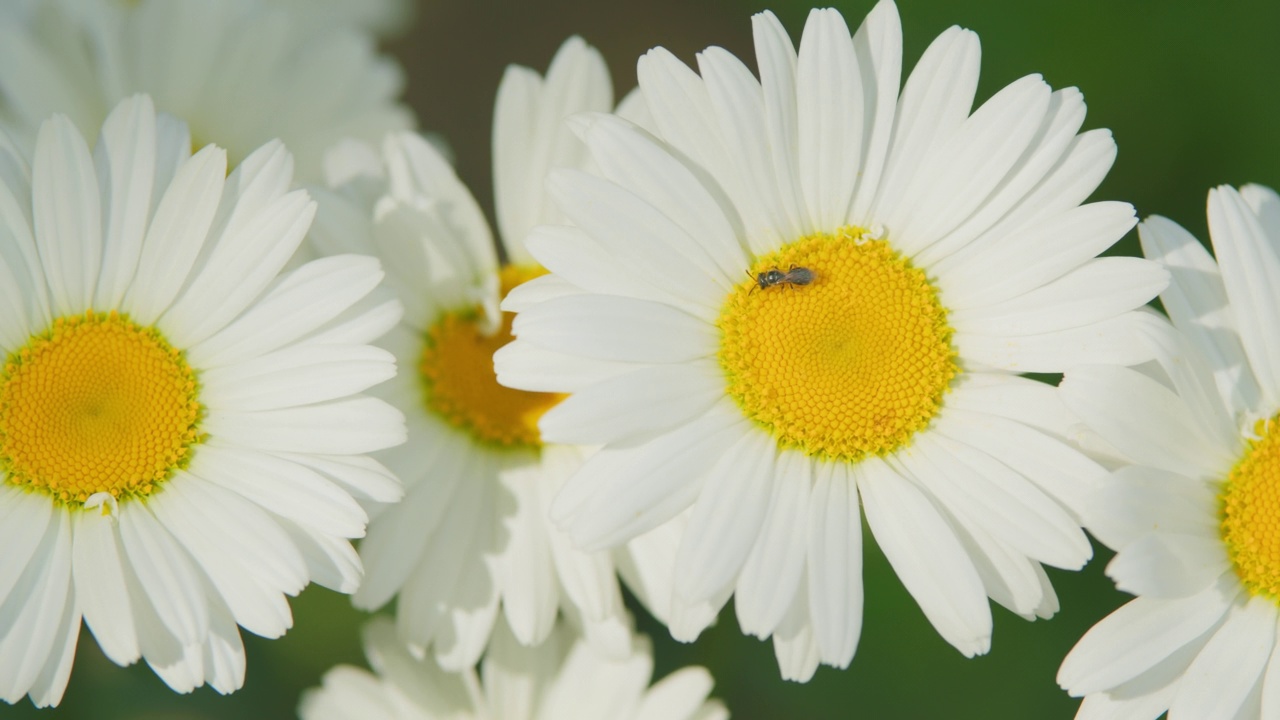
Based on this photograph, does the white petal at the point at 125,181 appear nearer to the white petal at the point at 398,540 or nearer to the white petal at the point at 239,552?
the white petal at the point at 239,552

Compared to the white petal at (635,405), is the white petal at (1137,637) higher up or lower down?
lower down

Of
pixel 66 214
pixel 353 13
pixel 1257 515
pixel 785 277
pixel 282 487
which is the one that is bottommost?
pixel 1257 515

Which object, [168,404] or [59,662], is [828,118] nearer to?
[168,404]

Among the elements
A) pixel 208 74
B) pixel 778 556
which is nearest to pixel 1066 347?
pixel 778 556

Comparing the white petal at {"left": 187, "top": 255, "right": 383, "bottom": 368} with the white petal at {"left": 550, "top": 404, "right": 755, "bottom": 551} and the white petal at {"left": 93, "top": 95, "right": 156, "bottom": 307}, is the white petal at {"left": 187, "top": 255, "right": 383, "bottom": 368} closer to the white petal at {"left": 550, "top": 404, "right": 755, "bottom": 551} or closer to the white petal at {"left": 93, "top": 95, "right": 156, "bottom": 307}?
the white petal at {"left": 93, "top": 95, "right": 156, "bottom": 307}

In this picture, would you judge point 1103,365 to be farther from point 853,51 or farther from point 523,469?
point 523,469

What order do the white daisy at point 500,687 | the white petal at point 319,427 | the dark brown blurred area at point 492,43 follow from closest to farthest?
the white petal at point 319,427
the white daisy at point 500,687
the dark brown blurred area at point 492,43

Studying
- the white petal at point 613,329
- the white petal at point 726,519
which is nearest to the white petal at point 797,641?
the white petal at point 726,519
